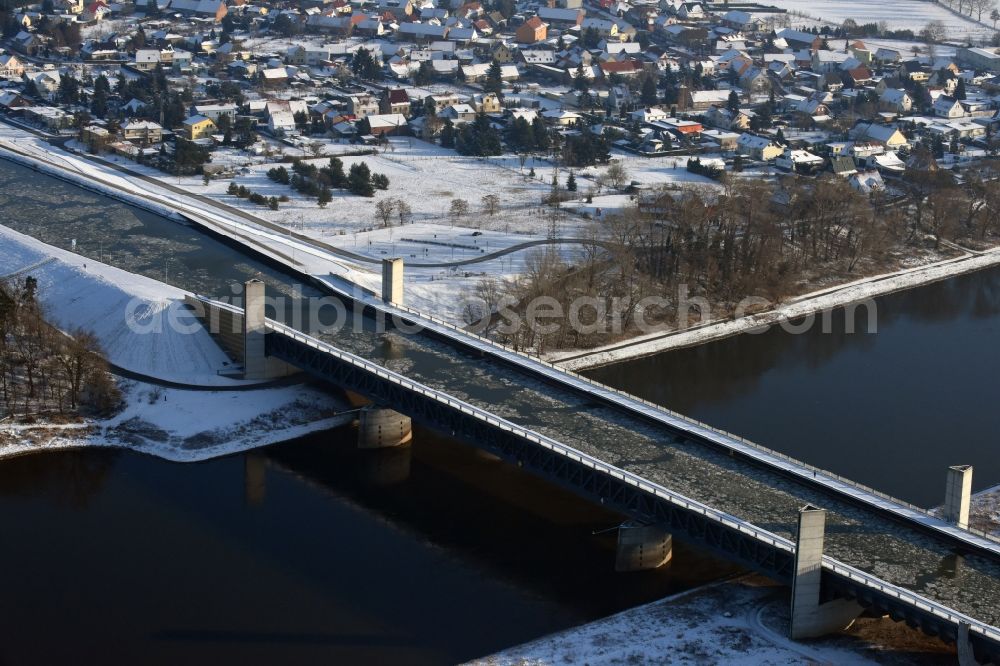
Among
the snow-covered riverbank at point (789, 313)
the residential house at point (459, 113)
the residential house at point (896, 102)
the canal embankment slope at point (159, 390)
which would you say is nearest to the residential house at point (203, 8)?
the residential house at point (459, 113)

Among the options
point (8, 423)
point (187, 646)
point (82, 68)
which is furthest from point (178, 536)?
point (82, 68)

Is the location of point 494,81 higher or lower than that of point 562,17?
lower

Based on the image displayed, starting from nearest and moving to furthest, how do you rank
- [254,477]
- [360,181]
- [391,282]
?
[254,477] < [391,282] < [360,181]

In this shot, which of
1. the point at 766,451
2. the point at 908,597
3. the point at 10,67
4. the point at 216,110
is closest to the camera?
the point at 908,597

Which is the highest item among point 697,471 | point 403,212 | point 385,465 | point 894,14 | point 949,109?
point 894,14

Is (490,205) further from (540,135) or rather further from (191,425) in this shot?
(191,425)

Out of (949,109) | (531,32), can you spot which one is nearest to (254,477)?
(949,109)

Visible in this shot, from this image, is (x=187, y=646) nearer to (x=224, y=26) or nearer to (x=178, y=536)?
(x=178, y=536)
